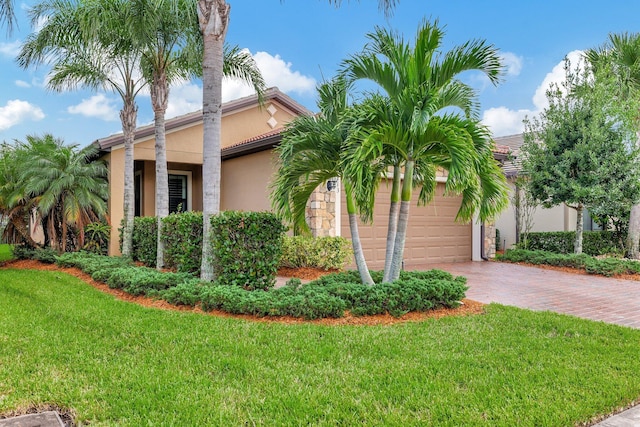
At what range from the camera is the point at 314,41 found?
11.2 meters

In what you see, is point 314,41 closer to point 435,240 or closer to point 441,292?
point 435,240

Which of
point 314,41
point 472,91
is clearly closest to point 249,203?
point 314,41

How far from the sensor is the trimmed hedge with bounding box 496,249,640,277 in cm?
1078

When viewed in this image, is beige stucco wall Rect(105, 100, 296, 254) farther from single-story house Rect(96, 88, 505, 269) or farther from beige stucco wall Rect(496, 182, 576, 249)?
beige stucco wall Rect(496, 182, 576, 249)

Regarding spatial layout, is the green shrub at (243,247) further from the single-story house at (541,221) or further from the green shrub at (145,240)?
the single-story house at (541,221)

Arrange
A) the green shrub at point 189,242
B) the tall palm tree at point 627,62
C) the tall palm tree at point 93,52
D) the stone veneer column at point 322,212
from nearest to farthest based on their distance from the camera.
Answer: the green shrub at point 189,242, the tall palm tree at point 93,52, the stone veneer column at point 322,212, the tall palm tree at point 627,62

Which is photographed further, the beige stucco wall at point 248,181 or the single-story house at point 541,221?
the single-story house at point 541,221

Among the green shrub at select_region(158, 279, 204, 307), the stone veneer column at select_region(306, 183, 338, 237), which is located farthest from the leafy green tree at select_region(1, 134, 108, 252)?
the green shrub at select_region(158, 279, 204, 307)

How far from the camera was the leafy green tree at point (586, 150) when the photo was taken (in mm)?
11742

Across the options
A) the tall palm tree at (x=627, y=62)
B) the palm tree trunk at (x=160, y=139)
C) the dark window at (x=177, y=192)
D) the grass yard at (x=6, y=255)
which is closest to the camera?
the palm tree trunk at (x=160, y=139)

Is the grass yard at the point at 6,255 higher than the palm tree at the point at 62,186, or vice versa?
the palm tree at the point at 62,186

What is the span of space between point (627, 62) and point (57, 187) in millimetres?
18858

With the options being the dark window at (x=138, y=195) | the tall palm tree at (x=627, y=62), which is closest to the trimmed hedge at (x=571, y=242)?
the tall palm tree at (x=627, y=62)

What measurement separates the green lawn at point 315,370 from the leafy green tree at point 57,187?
262 inches
